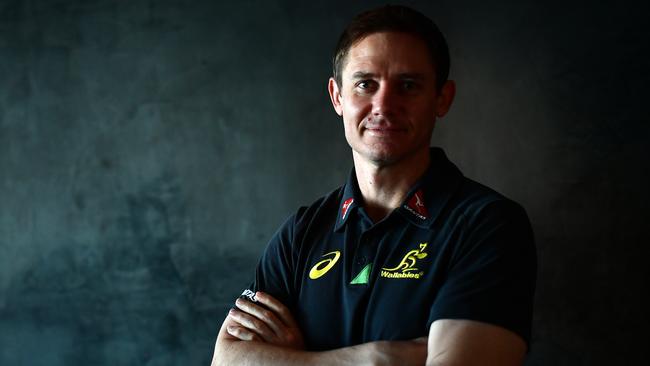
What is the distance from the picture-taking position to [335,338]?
1.82m

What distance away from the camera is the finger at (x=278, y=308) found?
1893mm

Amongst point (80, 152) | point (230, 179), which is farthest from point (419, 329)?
point (80, 152)

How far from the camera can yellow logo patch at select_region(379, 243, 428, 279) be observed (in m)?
1.73

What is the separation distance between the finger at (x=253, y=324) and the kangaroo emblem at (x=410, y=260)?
1.32ft

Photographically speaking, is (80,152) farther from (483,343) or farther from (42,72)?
(483,343)

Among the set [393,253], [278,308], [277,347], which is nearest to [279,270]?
[278,308]

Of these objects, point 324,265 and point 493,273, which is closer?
point 493,273

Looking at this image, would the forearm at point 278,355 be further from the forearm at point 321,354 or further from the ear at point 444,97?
the ear at point 444,97

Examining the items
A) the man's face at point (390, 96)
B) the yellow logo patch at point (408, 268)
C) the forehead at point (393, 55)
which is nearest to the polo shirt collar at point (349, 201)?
the man's face at point (390, 96)

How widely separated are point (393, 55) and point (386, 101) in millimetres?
137

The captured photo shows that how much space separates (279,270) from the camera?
6.64 ft

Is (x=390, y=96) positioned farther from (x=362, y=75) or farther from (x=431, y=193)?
(x=431, y=193)

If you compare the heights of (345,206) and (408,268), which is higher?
(345,206)

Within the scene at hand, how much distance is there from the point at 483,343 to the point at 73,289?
192 centimetres
